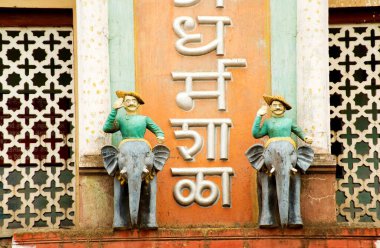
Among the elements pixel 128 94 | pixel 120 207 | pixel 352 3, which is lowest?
pixel 120 207

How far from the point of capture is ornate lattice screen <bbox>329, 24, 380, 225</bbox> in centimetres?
1992

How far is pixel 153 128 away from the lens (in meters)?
18.9

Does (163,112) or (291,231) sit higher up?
(163,112)

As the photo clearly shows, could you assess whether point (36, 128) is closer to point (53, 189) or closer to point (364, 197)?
point (53, 189)

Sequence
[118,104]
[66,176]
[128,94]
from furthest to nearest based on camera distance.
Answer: [66,176] → [128,94] → [118,104]

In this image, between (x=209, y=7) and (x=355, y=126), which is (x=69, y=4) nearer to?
(x=209, y=7)

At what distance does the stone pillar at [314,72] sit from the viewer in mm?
19359

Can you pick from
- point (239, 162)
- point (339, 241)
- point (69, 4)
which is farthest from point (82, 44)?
point (339, 241)

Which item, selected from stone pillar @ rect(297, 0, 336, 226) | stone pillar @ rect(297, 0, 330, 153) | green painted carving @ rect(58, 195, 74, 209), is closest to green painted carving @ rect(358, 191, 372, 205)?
stone pillar @ rect(297, 0, 336, 226)

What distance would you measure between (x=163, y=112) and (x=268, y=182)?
161 centimetres

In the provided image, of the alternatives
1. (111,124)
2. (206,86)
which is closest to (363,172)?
(206,86)

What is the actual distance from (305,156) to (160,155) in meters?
1.70

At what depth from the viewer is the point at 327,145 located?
19328 millimetres

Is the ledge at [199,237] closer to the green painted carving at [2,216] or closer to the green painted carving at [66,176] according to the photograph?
the green painted carving at [2,216]
